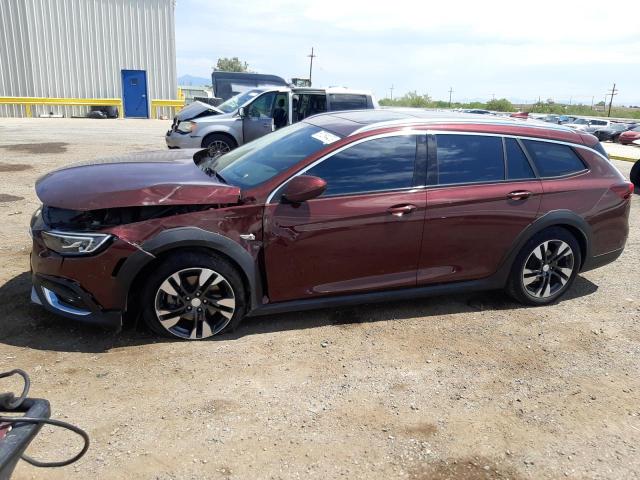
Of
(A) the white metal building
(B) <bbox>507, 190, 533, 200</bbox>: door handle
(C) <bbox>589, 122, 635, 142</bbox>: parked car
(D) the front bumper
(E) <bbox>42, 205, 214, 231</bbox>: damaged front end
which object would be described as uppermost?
(A) the white metal building

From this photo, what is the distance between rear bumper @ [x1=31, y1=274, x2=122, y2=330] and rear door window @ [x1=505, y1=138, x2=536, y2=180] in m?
3.24

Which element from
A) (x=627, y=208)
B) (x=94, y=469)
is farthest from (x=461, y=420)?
(x=627, y=208)

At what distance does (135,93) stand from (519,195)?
92.8 ft

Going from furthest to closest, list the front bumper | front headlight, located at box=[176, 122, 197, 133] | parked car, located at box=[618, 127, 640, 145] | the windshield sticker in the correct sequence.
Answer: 1. parked car, located at box=[618, 127, 640, 145]
2. front headlight, located at box=[176, 122, 197, 133]
3. the front bumper
4. the windshield sticker

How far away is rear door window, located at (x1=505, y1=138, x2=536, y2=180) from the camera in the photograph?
439cm

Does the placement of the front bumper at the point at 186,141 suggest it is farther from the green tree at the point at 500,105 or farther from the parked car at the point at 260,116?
the green tree at the point at 500,105

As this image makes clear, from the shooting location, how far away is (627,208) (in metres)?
4.84

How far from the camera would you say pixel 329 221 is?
379 centimetres

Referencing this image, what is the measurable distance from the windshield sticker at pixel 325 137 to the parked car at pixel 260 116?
6.91 meters

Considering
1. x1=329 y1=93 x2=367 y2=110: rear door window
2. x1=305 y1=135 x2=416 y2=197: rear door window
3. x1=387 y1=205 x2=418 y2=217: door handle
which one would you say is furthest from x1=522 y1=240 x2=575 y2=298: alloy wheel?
x1=329 y1=93 x2=367 y2=110: rear door window

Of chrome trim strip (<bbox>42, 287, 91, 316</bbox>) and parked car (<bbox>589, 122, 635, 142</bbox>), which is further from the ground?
chrome trim strip (<bbox>42, 287, 91, 316</bbox>)

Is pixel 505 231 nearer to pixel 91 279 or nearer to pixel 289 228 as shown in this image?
pixel 289 228

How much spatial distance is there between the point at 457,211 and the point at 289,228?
4.47ft

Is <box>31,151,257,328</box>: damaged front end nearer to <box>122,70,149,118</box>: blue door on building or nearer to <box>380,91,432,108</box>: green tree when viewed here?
<box>122,70,149,118</box>: blue door on building
